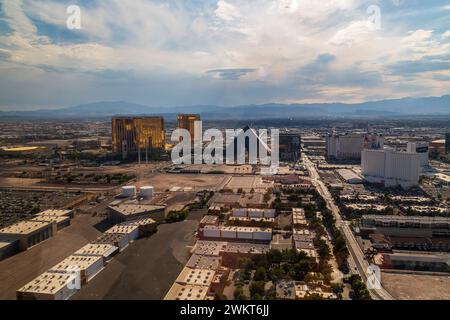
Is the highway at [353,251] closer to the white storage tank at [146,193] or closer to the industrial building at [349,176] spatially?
the industrial building at [349,176]

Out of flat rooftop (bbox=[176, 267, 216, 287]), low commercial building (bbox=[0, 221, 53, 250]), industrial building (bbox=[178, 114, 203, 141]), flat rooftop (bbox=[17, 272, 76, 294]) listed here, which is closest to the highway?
flat rooftop (bbox=[176, 267, 216, 287])

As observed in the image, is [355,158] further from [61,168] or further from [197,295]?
[197,295]

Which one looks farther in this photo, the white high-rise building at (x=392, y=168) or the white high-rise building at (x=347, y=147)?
the white high-rise building at (x=347, y=147)

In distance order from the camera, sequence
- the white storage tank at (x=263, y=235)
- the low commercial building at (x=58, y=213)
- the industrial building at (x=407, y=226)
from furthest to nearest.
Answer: the low commercial building at (x=58, y=213) → the industrial building at (x=407, y=226) → the white storage tank at (x=263, y=235)

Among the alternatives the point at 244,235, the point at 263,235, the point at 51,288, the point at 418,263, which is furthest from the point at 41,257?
the point at 418,263

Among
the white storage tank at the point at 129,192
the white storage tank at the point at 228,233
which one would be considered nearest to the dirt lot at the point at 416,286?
the white storage tank at the point at 228,233
